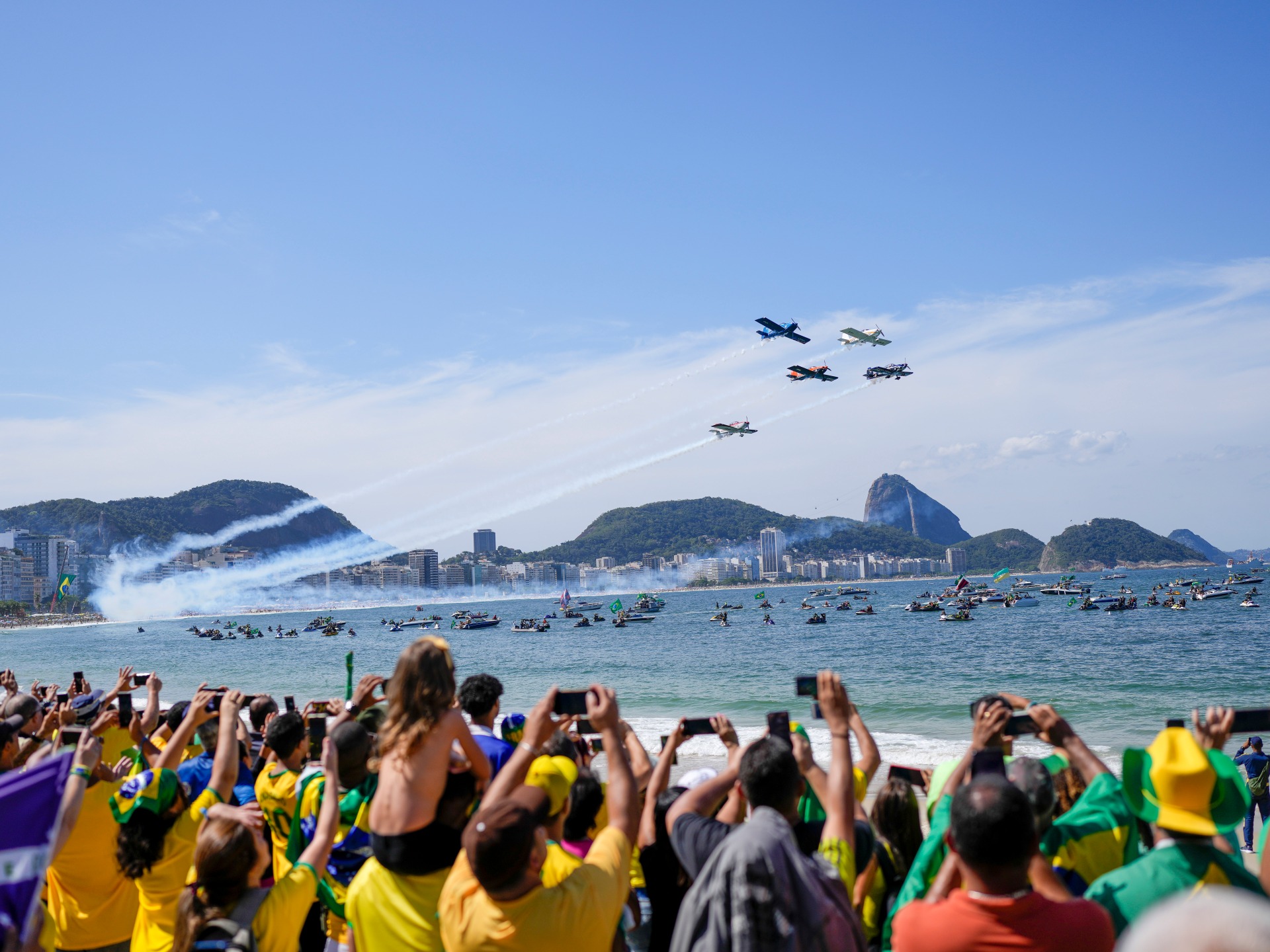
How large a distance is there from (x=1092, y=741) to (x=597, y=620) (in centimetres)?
7689

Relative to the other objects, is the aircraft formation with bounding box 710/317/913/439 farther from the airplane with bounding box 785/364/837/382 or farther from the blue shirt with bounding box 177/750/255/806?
the blue shirt with bounding box 177/750/255/806

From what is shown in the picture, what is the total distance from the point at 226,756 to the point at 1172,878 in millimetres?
3892

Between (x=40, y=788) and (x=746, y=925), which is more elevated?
(x=40, y=788)

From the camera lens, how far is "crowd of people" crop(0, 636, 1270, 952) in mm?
2555

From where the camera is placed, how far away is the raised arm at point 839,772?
121 inches

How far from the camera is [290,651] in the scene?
72812 mm

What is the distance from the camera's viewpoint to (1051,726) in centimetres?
A: 350

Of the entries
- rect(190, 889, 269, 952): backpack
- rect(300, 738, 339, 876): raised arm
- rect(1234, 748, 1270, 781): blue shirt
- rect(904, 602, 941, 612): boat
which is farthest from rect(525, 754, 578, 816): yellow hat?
rect(904, 602, 941, 612): boat

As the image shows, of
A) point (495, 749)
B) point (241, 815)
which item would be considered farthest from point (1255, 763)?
point (241, 815)

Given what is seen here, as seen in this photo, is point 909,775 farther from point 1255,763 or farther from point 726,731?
point 1255,763

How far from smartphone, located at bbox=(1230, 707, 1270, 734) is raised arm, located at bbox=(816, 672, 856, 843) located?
1.52 m

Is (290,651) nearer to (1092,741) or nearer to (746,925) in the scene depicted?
(1092,741)

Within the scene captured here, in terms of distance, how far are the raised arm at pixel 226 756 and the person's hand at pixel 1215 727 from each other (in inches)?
162

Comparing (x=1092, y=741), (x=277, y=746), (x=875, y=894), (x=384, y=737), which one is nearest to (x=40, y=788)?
(x=384, y=737)
